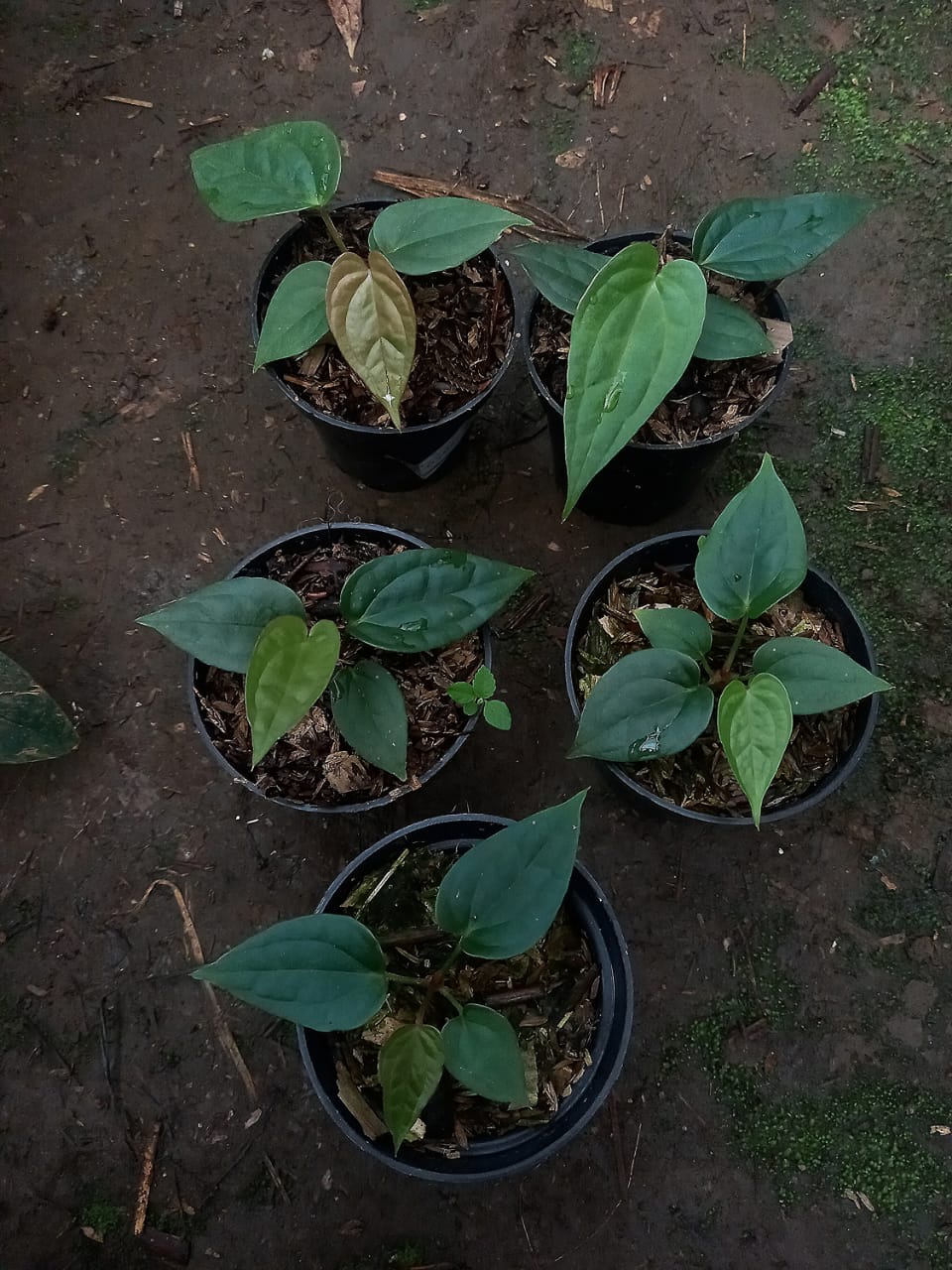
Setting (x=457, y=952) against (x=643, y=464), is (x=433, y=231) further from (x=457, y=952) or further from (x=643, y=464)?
(x=457, y=952)

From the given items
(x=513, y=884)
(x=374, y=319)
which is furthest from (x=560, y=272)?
(x=513, y=884)

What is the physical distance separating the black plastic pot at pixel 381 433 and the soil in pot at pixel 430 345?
0.06ft

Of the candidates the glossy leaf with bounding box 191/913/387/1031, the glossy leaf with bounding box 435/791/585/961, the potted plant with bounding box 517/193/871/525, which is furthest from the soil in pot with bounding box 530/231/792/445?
the glossy leaf with bounding box 191/913/387/1031

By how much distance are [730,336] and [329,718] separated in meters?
0.99

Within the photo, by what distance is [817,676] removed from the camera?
138 centimetres

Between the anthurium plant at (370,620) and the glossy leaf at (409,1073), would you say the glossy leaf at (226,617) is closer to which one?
the anthurium plant at (370,620)

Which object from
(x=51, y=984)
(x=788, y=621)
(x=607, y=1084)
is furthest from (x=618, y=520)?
(x=51, y=984)

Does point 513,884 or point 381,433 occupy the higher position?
point 381,433

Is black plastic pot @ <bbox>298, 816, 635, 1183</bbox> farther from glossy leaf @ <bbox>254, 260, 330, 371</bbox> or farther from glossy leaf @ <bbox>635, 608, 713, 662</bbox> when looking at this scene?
glossy leaf @ <bbox>254, 260, 330, 371</bbox>

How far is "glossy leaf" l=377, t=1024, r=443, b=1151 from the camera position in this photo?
1.19 metres

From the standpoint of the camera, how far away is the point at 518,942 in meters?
1.27

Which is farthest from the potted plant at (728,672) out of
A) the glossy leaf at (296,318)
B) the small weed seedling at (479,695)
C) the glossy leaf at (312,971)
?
the glossy leaf at (296,318)

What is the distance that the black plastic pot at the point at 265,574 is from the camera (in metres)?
1.57

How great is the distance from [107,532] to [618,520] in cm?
122
